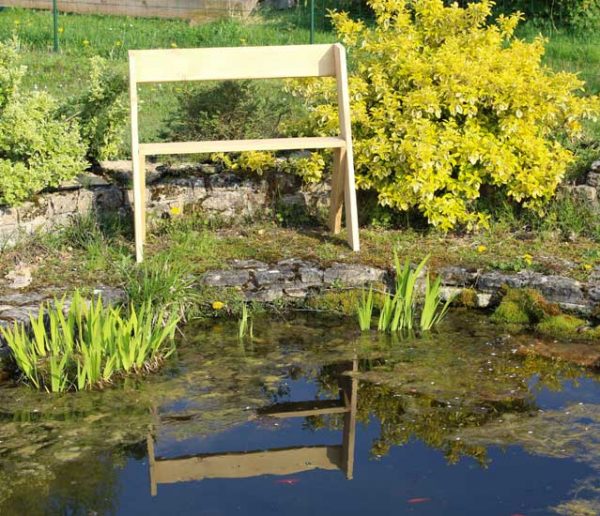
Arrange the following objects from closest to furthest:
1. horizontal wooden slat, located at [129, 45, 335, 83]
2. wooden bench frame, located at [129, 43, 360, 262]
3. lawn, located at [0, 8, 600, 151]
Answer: wooden bench frame, located at [129, 43, 360, 262] < horizontal wooden slat, located at [129, 45, 335, 83] < lawn, located at [0, 8, 600, 151]

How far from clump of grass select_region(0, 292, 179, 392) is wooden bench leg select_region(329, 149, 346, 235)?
171 cm

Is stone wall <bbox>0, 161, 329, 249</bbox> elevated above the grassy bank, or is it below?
above

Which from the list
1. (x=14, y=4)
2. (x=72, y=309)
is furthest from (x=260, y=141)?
(x=14, y=4)

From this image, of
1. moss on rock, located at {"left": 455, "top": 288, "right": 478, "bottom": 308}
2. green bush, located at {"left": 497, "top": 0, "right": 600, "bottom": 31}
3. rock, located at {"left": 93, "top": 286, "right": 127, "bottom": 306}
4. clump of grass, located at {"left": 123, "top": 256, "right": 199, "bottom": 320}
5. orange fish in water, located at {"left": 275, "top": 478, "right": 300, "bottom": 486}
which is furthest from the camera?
green bush, located at {"left": 497, "top": 0, "right": 600, "bottom": 31}

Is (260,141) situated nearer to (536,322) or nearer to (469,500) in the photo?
(536,322)

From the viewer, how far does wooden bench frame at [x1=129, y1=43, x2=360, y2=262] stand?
6.23 metres

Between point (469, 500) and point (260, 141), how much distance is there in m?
2.91

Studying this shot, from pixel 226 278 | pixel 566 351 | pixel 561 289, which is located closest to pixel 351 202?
pixel 226 278

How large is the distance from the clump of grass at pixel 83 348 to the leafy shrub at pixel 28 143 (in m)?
1.24

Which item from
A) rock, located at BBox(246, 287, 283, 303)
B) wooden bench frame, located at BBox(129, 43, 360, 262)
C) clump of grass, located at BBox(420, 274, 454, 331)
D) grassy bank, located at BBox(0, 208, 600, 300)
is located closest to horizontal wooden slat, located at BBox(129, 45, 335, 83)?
wooden bench frame, located at BBox(129, 43, 360, 262)

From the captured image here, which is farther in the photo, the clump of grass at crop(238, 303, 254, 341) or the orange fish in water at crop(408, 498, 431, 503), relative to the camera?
the clump of grass at crop(238, 303, 254, 341)

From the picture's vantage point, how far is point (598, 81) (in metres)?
9.03

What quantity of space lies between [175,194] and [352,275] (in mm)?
1358

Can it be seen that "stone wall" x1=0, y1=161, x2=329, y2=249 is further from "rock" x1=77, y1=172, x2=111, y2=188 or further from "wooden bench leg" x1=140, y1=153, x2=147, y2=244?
"wooden bench leg" x1=140, y1=153, x2=147, y2=244
